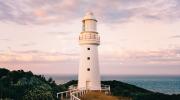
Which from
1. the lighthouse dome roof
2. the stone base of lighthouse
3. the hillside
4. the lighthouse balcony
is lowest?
the hillside

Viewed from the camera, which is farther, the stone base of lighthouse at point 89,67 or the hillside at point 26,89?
the stone base of lighthouse at point 89,67

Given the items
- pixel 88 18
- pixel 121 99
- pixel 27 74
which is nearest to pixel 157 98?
pixel 121 99

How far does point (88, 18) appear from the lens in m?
34.3

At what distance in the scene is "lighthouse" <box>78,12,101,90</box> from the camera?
1348 inches

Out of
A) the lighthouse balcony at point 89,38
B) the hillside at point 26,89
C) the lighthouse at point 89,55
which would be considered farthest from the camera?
the lighthouse at point 89,55

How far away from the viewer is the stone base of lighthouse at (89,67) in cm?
3431

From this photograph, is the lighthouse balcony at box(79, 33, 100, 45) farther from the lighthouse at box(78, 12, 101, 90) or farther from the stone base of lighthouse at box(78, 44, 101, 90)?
the stone base of lighthouse at box(78, 44, 101, 90)

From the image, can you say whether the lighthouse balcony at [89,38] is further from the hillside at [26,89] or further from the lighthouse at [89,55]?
the hillside at [26,89]

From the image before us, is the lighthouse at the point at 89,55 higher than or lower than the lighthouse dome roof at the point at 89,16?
lower

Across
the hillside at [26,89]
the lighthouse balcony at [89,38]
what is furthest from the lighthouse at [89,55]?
the hillside at [26,89]

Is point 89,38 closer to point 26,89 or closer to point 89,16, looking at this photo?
point 89,16

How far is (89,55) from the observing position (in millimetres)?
34250

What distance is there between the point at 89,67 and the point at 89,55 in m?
1.24

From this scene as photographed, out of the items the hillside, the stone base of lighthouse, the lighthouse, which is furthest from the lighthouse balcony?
the hillside
